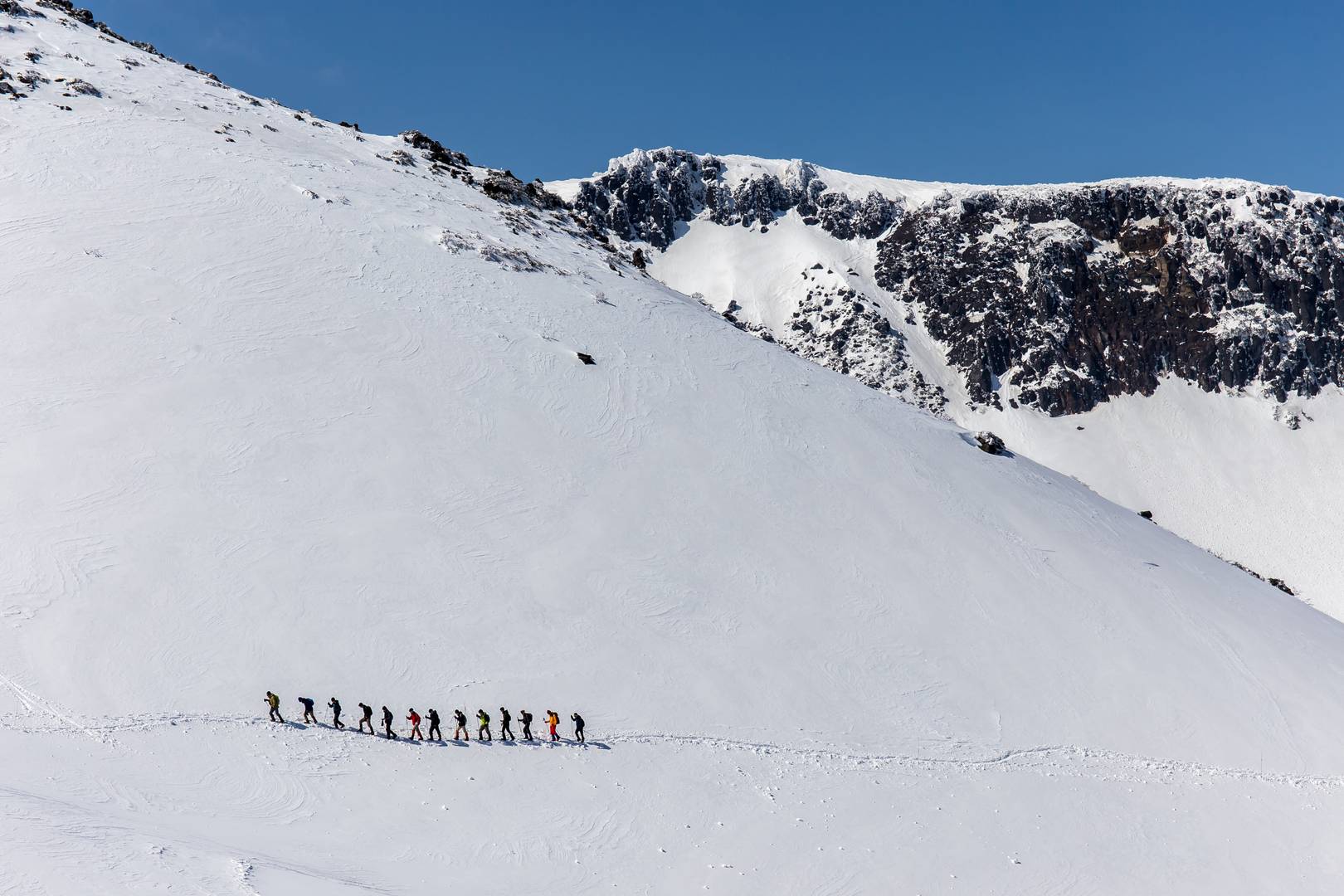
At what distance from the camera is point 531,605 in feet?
105

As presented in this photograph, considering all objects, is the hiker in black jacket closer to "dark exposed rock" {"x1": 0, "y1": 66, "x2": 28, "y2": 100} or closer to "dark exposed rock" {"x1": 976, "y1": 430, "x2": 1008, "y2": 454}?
"dark exposed rock" {"x1": 976, "y1": 430, "x2": 1008, "y2": 454}

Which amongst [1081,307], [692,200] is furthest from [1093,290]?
[692,200]

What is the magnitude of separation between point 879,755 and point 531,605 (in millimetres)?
12206

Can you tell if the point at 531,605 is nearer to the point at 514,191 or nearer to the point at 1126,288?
the point at 514,191

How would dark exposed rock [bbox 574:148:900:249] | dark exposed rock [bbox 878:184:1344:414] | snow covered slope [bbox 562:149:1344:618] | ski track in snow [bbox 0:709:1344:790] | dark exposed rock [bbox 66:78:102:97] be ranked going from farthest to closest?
dark exposed rock [bbox 574:148:900:249] → dark exposed rock [bbox 878:184:1344:414] → snow covered slope [bbox 562:149:1344:618] → dark exposed rock [bbox 66:78:102:97] → ski track in snow [bbox 0:709:1344:790]

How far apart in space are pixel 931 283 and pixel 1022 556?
12883 cm

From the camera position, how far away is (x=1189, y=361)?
145m

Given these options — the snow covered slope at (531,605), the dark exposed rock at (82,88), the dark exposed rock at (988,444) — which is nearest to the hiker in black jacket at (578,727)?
the snow covered slope at (531,605)

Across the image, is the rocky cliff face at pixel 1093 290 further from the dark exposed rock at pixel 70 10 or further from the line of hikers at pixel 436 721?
the line of hikers at pixel 436 721

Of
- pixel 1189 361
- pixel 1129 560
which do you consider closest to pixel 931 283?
pixel 1189 361

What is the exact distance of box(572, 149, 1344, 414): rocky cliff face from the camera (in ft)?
473

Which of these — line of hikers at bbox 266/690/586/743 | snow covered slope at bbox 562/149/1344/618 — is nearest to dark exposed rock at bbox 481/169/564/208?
line of hikers at bbox 266/690/586/743

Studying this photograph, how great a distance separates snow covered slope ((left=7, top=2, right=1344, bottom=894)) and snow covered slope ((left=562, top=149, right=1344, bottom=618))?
88.5 meters

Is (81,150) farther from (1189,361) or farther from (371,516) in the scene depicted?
(1189,361)
